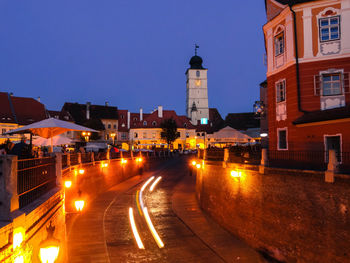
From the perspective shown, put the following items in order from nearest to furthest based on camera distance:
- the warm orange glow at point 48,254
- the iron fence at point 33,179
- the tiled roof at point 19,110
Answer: the warm orange glow at point 48,254 < the iron fence at point 33,179 < the tiled roof at point 19,110

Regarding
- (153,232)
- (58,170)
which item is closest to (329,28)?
(153,232)

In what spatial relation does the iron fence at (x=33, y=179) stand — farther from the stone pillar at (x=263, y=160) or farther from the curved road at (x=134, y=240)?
the stone pillar at (x=263, y=160)

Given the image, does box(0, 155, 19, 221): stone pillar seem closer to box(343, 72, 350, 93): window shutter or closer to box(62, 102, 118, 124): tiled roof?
box(343, 72, 350, 93): window shutter

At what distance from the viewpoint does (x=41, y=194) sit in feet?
25.7

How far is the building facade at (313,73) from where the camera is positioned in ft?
57.6

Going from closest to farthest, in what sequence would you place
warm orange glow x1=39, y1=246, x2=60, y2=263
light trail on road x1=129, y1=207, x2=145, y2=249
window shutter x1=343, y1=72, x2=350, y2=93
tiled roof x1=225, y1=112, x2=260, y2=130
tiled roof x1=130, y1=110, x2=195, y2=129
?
warm orange glow x1=39, y1=246, x2=60, y2=263 → light trail on road x1=129, y1=207, x2=145, y2=249 → window shutter x1=343, y1=72, x2=350, y2=93 → tiled roof x1=225, y1=112, x2=260, y2=130 → tiled roof x1=130, y1=110, x2=195, y2=129

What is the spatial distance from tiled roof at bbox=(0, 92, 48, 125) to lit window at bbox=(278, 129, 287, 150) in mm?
49214

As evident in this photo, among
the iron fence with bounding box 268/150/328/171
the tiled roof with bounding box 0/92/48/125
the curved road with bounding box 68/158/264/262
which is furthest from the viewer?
the tiled roof with bounding box 0/92/48/125

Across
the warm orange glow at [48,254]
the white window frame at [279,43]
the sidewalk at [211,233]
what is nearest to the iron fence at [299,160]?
the sidewalk at [211,233]

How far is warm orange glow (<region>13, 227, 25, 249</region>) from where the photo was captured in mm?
4993

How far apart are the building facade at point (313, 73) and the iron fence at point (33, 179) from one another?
14.1 meters

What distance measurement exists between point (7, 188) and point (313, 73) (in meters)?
18.1

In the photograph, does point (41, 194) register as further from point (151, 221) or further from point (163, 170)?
point (163, 170)

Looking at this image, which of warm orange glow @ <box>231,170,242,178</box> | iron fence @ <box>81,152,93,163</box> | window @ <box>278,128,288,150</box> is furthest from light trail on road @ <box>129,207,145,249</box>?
window @ <box>278,128,288,150</box>
